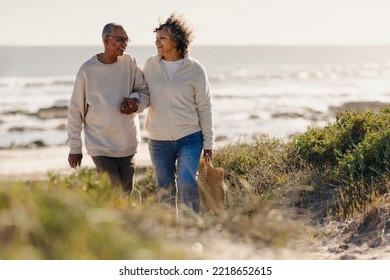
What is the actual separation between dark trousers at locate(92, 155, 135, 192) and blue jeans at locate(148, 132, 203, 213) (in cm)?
27

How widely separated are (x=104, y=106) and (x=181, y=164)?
0.95 m

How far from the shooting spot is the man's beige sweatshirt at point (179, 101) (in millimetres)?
6922

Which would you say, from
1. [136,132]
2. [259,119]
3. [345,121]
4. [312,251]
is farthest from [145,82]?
[259,119]

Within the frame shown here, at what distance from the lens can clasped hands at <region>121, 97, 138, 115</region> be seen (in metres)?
6.69

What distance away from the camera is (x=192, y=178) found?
695 cm

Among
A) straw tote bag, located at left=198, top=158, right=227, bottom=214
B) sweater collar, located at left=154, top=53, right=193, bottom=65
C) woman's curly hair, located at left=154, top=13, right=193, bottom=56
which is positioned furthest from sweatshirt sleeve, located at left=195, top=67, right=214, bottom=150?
straw tote bag, located at left=198, top=158, right=227, bottom=214

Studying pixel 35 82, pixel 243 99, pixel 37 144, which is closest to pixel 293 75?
pixel 35 82

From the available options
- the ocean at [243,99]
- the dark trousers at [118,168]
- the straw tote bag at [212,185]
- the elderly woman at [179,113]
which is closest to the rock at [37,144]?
the ocean at [243,99]

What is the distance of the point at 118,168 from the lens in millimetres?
7102

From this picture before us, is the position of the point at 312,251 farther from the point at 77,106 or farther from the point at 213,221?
the point at 77,106

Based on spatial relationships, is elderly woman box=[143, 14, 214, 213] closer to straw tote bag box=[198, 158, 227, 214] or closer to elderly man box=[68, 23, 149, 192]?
elderly man box=[68, 23, 149, 192]

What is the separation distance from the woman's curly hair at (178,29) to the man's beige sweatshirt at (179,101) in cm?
17

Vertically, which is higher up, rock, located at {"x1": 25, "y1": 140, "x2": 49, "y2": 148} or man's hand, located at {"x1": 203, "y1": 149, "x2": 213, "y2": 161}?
man's hand, located at {"x1": 203, "y1": 149, "x2": 213, "y2": 161}

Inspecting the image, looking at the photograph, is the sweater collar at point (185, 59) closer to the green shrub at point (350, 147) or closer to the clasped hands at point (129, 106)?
the clasped hands at point (129, 106)
